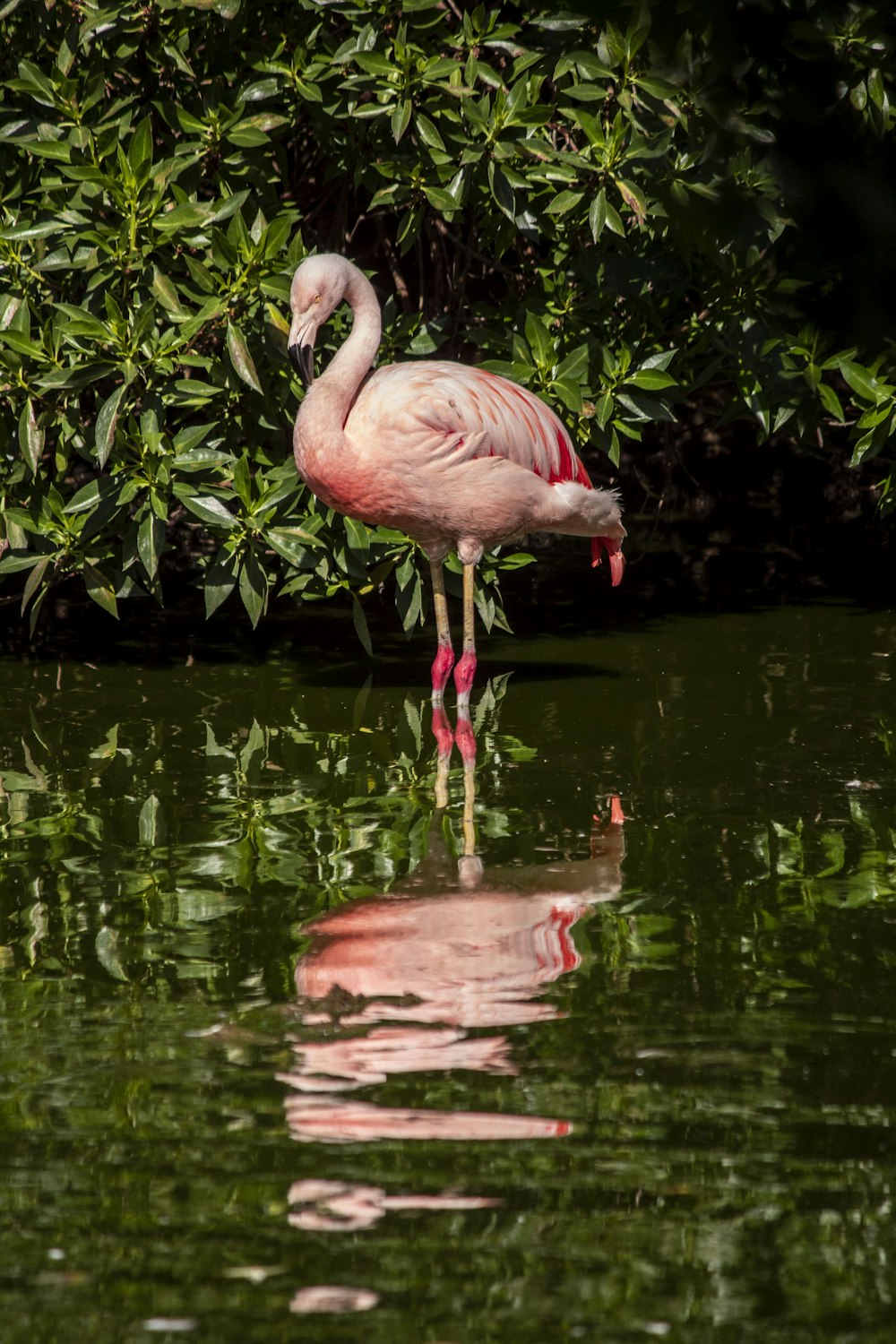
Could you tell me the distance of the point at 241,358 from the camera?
6633mm

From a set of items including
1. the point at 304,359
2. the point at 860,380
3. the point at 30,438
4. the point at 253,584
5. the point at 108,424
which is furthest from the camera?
the point at 860,380

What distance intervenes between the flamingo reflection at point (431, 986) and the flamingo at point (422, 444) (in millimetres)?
1684

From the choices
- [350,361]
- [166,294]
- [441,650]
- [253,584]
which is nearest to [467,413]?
[350,361]

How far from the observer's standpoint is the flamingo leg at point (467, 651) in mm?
6398

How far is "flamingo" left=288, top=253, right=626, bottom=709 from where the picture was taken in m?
6.17

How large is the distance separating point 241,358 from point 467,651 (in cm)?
151

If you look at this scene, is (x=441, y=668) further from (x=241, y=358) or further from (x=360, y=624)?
(x=241, y=358)

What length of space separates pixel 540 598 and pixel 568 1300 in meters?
6.50

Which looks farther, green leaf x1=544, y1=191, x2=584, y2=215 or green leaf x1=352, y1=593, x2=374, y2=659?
green leaf x1=352, y1=593, x2=374, y2=659

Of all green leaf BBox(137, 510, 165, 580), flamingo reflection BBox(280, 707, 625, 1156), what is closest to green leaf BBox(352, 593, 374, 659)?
green leaf BBox(137, 510, 165, 580)

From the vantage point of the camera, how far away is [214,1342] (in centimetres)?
233

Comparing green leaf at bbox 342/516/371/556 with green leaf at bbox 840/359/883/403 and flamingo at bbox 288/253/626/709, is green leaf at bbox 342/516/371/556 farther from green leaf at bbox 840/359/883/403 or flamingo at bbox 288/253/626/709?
green leaf at bbox 840/359/883/403

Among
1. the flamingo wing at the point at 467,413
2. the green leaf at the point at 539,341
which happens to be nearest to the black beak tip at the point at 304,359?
the flamingo wing at the point at 467,413

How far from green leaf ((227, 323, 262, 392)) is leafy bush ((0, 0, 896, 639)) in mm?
12
